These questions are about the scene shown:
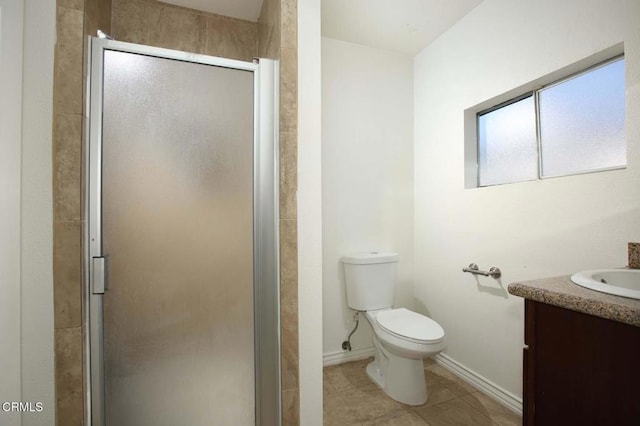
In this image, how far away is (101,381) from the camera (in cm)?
Answer: 103

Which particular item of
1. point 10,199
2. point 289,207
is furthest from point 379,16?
point 10,199

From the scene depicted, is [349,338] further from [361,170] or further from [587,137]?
[587,137]

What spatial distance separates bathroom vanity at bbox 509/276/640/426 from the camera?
0.64 metres

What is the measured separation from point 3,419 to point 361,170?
7.29ft

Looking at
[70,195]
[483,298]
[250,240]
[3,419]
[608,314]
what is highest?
[70,195]

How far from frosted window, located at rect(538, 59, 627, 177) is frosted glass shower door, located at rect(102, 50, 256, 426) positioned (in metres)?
1.70

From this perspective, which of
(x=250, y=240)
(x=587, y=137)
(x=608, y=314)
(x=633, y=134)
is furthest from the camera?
(x=587, y=137)

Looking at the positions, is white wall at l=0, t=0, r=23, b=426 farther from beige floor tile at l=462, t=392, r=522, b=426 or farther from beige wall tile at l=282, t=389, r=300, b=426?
beige floor tile at l=462, t=392, r=522, b=426

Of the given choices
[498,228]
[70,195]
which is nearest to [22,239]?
[70,195]

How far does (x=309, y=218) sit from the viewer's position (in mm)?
1218

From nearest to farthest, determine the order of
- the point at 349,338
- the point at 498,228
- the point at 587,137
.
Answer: the point at 587,137, the point at 498,228, the point at 349,338

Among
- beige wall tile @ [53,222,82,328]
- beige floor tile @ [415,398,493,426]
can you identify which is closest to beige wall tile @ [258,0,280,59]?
beige wall tile @ [53,222,82,328]

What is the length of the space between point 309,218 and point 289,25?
0.90 meters

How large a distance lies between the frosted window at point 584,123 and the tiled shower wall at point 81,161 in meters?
1.49
